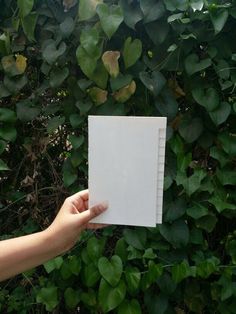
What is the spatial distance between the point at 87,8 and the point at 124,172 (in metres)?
0.55

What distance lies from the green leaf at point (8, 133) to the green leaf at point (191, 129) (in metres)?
0.54

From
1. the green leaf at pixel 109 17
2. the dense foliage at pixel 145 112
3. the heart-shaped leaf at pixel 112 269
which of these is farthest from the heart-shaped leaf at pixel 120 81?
the heart-shaped leaf at pixel 112 269

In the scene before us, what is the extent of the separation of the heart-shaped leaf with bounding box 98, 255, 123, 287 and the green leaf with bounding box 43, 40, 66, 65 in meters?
0.61

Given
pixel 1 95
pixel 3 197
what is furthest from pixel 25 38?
pixel 3 197

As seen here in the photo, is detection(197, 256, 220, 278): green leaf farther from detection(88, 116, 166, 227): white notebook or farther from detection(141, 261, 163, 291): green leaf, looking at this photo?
detection(88, 116, 166, 227): white notebook

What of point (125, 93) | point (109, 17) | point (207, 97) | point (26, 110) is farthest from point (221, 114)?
point (26, 110)

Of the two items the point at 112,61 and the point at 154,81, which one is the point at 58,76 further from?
the point at 154,81

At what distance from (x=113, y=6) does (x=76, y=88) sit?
11.0 inches

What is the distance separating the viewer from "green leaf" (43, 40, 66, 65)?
1.38 m

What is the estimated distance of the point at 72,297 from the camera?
A: 1.48 m

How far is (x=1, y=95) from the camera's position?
152 centimetres

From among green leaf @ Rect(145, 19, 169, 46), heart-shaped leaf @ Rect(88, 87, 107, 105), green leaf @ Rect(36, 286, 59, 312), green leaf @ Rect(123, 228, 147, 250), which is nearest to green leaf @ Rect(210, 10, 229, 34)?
green leaf @ Rect(145, 19, 169, 46)

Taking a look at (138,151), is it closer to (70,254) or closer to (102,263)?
(102,263)

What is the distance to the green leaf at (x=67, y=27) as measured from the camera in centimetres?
138
